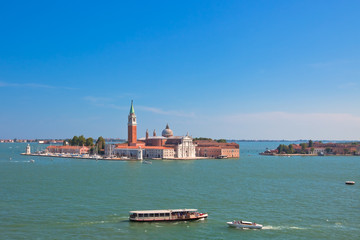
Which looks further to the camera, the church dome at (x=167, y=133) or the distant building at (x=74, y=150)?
the church dome at (x=167, y=133)

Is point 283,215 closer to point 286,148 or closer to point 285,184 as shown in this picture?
point 285,184

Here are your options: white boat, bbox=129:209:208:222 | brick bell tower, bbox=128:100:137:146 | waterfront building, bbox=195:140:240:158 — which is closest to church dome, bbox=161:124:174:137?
waterfront building, bbox=195:140:240:158

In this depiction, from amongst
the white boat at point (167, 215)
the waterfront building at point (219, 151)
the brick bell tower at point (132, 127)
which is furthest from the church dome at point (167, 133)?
the white boat at point (167, 215)

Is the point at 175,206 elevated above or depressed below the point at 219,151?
below

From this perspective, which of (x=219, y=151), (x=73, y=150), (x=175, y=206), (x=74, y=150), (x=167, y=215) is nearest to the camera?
(x=167, y=215)

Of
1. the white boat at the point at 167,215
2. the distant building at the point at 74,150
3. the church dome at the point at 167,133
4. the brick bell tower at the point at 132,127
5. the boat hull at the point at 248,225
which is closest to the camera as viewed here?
the boat hull at the point at 248,225

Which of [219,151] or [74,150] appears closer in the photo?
[219,151]

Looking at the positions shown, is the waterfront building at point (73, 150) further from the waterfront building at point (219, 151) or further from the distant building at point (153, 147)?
the waterfront building at point (219, 151)

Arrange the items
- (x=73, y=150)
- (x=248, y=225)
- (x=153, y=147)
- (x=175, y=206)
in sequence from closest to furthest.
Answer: (x=248, y=225), (x=175, y=206), (x=153, y=147), (x=73, y=150)

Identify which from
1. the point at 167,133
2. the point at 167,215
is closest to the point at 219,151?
the point at 167,133

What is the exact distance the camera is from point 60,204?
18469mm

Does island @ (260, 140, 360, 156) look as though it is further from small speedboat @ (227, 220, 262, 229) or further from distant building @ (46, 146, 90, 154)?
small speedboat @ (227, 220, 262, 229)

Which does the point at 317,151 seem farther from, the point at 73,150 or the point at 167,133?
the point at 73,150

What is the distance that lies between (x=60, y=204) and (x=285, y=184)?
49.6 feet
